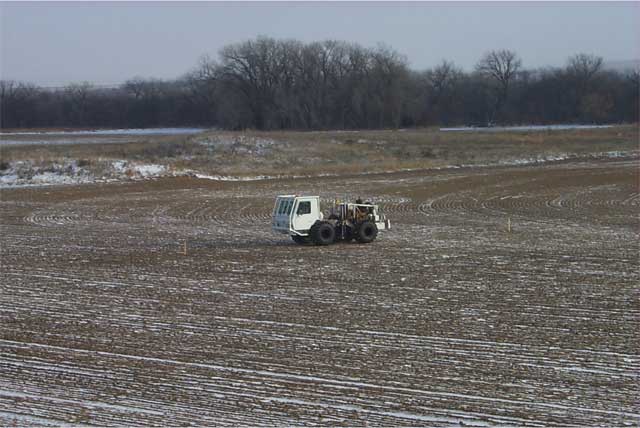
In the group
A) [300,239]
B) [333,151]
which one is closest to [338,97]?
[333,151]

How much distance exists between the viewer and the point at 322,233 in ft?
84.5

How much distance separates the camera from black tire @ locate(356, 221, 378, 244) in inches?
1031

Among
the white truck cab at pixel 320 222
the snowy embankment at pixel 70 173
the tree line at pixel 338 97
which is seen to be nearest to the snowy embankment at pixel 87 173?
the snowy embankment at pixel 70 173

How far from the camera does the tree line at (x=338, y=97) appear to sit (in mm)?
109938

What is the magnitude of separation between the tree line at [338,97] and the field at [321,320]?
7491 centimetres

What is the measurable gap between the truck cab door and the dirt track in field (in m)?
0.85

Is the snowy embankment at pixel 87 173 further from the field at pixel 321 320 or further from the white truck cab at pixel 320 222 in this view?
the white truck cab at pixel 320 222

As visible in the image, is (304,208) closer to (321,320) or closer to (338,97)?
(321,320)

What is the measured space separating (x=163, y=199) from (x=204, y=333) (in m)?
26.0

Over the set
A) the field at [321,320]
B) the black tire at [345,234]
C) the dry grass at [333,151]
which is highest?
the dry grass at [333,151]

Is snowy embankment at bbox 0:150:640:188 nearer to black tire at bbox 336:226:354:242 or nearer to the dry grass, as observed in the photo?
the dry grass

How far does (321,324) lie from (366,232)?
10411mm

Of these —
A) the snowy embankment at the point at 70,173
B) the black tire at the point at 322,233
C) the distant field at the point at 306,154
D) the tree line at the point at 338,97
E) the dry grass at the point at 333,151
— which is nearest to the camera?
the black tire at the point at 322,233

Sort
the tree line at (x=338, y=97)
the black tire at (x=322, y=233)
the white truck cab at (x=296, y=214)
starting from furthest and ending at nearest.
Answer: the tree line at (x=338, y=97), the black tire at (x=322, y=233), the white truck cab at (x=296, y=214)
